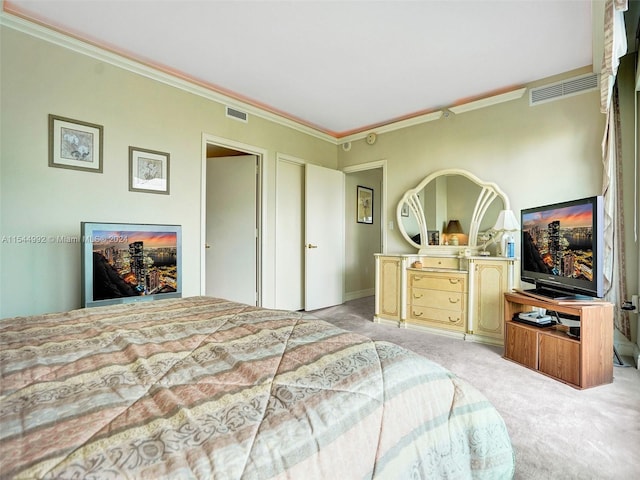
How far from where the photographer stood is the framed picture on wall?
17.9 ft

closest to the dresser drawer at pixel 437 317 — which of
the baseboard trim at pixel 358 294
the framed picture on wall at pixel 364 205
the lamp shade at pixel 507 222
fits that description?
the lamp shade at pixel 507 222

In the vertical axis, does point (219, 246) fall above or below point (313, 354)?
above

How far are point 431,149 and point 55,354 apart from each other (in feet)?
13.0

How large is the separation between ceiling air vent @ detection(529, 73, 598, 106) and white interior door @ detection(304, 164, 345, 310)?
2.52 metres

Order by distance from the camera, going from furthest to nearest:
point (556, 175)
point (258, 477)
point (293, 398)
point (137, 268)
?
point (556, 175), point (137, 268), point (293, 398), point (258, 477)

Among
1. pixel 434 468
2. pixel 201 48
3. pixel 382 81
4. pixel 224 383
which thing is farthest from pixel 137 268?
pixel 382 81

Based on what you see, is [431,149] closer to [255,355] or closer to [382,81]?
[382,81]

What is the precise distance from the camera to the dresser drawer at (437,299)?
10.7 feet

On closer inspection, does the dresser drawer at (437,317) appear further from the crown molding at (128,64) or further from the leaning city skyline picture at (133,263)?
the crown molding at (128,64)

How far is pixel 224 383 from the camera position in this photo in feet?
2.45

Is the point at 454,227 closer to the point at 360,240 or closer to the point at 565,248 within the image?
the point at 565,248

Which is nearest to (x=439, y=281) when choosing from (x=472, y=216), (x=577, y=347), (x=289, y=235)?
(x=472, y=216)

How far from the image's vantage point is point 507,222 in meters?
3.13

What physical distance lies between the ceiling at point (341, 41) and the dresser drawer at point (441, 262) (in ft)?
6.06
